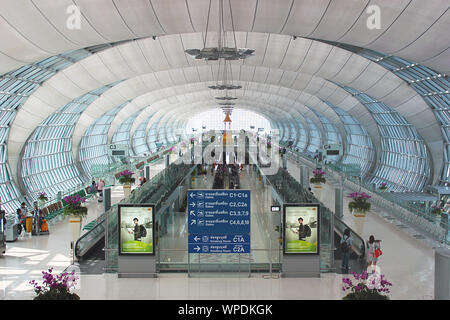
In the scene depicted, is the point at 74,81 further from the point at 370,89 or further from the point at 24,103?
the point at 370,89

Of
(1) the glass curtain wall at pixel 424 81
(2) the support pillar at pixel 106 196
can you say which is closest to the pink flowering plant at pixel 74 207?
(2) the support pillar at pixel 106 196

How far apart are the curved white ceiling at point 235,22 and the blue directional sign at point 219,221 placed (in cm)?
1108

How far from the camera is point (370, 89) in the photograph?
39969mm

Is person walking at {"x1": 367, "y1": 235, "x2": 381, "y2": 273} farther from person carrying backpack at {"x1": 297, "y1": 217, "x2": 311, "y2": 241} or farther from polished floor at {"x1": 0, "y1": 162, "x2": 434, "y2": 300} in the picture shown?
person carrying backpack at {"x1": 297, "y1": 217, "x2": 311, "y2": 241}

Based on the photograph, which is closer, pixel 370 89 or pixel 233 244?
pixel 233 244

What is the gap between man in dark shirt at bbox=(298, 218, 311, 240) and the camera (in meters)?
15.1

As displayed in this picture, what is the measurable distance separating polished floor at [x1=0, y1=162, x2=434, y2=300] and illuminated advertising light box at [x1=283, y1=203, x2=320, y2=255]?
0.83 meters

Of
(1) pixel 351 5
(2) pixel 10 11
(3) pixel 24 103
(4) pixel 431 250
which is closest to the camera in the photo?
(4) pixel 431 250

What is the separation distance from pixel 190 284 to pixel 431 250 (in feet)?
29.8

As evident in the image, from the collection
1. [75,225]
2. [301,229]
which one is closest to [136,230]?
[301,229]

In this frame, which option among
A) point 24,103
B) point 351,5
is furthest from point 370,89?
point 24,103

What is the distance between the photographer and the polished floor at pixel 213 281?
43.1 ft
